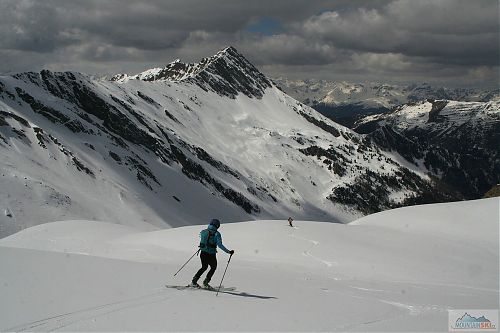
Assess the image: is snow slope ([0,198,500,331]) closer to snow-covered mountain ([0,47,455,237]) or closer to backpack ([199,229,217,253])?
backpack ([199,229,217,253])

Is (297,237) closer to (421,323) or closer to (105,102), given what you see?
(421,323)

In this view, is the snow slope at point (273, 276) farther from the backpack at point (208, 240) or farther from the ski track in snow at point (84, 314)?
the backpack at point (208, 240)

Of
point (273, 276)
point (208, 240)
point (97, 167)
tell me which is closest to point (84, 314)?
point (208, 240)

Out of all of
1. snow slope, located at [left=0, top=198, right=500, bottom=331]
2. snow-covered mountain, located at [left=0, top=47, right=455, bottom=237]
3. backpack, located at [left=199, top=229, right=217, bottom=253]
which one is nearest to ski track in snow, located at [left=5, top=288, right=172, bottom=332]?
snow slope, located at [left=0, top=198, right=500, bottom=331]

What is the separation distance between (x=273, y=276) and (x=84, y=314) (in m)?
9.85

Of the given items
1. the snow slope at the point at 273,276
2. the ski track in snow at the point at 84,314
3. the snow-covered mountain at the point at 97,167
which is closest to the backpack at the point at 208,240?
the snow slope at the point at 273,276

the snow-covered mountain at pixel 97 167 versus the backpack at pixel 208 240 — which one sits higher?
the snow-covered mountain at pixel 97 167

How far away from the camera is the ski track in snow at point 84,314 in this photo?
10.7 metres

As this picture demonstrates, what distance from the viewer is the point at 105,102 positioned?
527 feet

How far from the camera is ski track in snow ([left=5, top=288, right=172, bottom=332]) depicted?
1070 centimetres

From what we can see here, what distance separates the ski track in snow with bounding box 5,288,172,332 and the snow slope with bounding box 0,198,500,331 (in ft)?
0.14

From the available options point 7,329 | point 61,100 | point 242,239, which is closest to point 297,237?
point 242,239

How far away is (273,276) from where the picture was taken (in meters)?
20.1

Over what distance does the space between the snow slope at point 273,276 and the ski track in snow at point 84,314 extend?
4 centimetres
